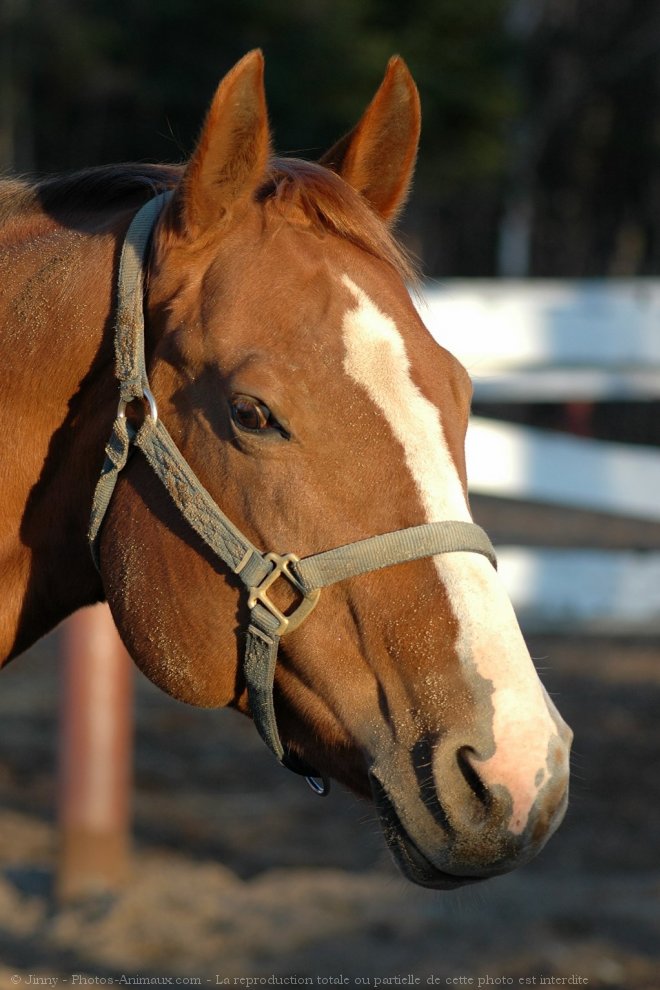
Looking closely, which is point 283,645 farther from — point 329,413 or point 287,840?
point 287,840

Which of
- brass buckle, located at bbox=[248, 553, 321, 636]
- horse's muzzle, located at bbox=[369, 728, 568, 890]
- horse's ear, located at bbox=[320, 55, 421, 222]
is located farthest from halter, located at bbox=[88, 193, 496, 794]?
horse's ear, located at bbox=[320, 55, 421, 222]

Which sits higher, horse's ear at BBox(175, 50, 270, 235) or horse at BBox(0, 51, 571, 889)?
horse's ear at BBox(175, 50, 270, 235)

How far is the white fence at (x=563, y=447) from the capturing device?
202 inches

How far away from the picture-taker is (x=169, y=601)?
190 centimetres

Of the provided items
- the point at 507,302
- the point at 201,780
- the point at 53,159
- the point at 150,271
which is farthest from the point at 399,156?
the point at 53,159

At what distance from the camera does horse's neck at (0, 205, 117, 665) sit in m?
2.02

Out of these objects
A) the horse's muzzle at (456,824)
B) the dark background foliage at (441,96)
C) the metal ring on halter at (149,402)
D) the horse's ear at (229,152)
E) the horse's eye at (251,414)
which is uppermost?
the horse's ear at (229,152)

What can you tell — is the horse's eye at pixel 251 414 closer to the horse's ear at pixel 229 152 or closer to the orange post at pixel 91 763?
the horse's ear at pixel 229 152

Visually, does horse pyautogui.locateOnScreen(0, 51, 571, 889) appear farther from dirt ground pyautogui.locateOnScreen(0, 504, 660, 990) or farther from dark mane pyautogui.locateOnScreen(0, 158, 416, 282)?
dirt ground pyautogui.locateOnScreen(0, 504, 660, 990)

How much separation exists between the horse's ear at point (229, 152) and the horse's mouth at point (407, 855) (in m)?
1.01

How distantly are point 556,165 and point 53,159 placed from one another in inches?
384

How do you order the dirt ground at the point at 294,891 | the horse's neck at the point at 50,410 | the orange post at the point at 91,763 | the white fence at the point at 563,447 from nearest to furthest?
1. the horse's neck at the point at 50,410
2. the dirt ground at the point at 294,891
3. the orange post at the point at 91,763
4. the white fence at the point at 563,447

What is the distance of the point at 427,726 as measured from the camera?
1.74 meters

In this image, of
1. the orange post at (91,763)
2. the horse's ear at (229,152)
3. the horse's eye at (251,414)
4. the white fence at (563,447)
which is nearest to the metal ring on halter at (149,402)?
the horse's eye at (251,414)
